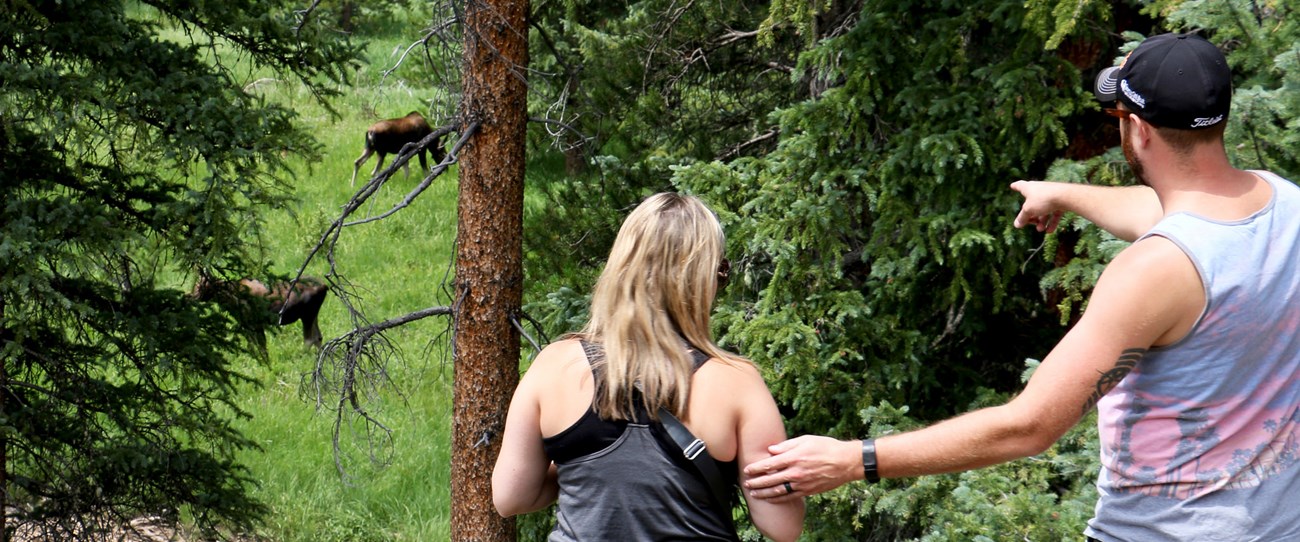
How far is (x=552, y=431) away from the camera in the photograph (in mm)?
2479

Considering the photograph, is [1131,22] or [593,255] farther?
[593,255]

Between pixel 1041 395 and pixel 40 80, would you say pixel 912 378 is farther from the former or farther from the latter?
pixel 40 80

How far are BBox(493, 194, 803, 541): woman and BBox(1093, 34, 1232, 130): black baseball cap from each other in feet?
3.16

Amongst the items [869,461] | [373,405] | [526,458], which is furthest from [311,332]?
[869,461]

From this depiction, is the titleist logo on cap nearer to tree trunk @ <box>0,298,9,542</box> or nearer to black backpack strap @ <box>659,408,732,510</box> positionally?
black backpack strap @ <box>659,408,732,510</box>

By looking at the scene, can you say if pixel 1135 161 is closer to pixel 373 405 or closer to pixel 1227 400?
pixel 1227 400

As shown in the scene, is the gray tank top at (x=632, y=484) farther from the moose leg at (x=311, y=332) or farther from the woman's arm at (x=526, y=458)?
the moose leg at (x=311, y=332)

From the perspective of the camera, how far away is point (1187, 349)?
2.09m

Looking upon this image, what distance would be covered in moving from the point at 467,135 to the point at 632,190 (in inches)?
66.1

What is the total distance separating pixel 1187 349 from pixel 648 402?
43.6 inches

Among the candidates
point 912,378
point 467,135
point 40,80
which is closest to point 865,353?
point 912,378

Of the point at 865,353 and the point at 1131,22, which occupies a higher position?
the point at 1131,22

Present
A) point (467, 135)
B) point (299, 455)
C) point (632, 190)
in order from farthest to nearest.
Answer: point (299, 455)
point (632, 190)
point (467, 135)

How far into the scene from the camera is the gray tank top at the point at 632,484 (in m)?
2.40
